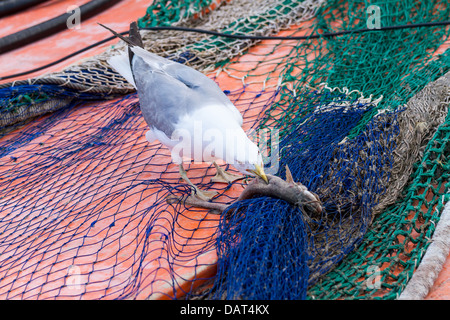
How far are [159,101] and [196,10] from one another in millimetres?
2263

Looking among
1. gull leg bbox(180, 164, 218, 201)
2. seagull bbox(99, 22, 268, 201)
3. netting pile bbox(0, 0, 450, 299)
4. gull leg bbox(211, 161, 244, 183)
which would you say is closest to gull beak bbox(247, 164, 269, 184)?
seagull bbox(99, 22, 268, 201)

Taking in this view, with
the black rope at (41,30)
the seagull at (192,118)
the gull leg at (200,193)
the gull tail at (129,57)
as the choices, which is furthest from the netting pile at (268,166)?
the black rope at (41,30)

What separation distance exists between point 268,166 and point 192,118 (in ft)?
1.69

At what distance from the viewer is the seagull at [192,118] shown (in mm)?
2584

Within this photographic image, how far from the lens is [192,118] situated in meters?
2.73

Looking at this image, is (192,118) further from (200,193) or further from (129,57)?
(129,57)

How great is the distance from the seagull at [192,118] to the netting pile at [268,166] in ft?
0.68

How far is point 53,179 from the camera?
134 inches

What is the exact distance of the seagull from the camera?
2584 mm

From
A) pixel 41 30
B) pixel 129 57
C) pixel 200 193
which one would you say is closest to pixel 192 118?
pixel 200 193

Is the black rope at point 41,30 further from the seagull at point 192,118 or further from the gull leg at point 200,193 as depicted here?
the gull leg at point 200,193

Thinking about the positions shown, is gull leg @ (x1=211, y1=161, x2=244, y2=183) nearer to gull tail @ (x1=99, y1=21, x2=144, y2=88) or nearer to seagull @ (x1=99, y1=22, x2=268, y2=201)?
seagull @ (x1=99, y1=22, x2=268, y2=201)

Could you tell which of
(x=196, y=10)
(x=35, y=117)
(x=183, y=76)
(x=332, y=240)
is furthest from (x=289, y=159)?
(x=196, y=10)
